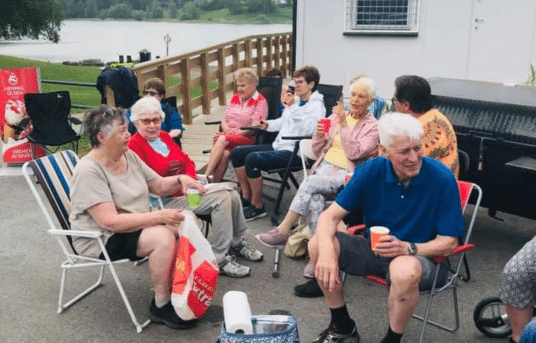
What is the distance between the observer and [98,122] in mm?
3430

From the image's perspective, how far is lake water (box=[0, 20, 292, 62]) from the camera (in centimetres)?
3712

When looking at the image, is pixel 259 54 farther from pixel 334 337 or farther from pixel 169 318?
pixel 334 337

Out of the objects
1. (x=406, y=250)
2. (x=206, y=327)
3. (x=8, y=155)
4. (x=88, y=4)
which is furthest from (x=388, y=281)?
(x=88, y=4)

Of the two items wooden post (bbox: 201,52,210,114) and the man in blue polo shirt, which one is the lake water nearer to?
wooden post (bbox: 201,52,210,114)

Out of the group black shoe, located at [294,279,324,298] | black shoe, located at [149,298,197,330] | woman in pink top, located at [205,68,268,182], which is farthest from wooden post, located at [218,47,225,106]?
black shoe, located at [149,298,197,330]

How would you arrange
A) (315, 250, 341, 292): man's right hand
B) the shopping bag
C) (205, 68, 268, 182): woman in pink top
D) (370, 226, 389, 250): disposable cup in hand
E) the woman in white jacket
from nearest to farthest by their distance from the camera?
(370, 226, 389, 250): disposable cup in hand → (315, 250, 341, 292): man's right hand → the shopping bag → the woman in white jacket → (205, 68, 268, 182): woman in pink top

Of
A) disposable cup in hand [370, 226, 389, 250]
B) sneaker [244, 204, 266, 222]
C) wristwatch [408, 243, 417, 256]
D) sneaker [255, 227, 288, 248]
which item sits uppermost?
disposable cup in hand [370, 226, 389, 250]

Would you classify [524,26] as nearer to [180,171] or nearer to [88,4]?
[180,171]

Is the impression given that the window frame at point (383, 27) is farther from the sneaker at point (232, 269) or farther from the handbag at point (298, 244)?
the sneaker at point (232, 269)

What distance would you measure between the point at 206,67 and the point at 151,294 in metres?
6.27

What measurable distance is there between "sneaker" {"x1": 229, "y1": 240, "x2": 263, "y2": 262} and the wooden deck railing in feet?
12.7

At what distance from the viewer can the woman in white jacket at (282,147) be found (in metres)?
5.29

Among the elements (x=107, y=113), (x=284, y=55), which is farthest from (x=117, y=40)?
(x=107, y=113)

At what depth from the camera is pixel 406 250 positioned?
2.94 meters
